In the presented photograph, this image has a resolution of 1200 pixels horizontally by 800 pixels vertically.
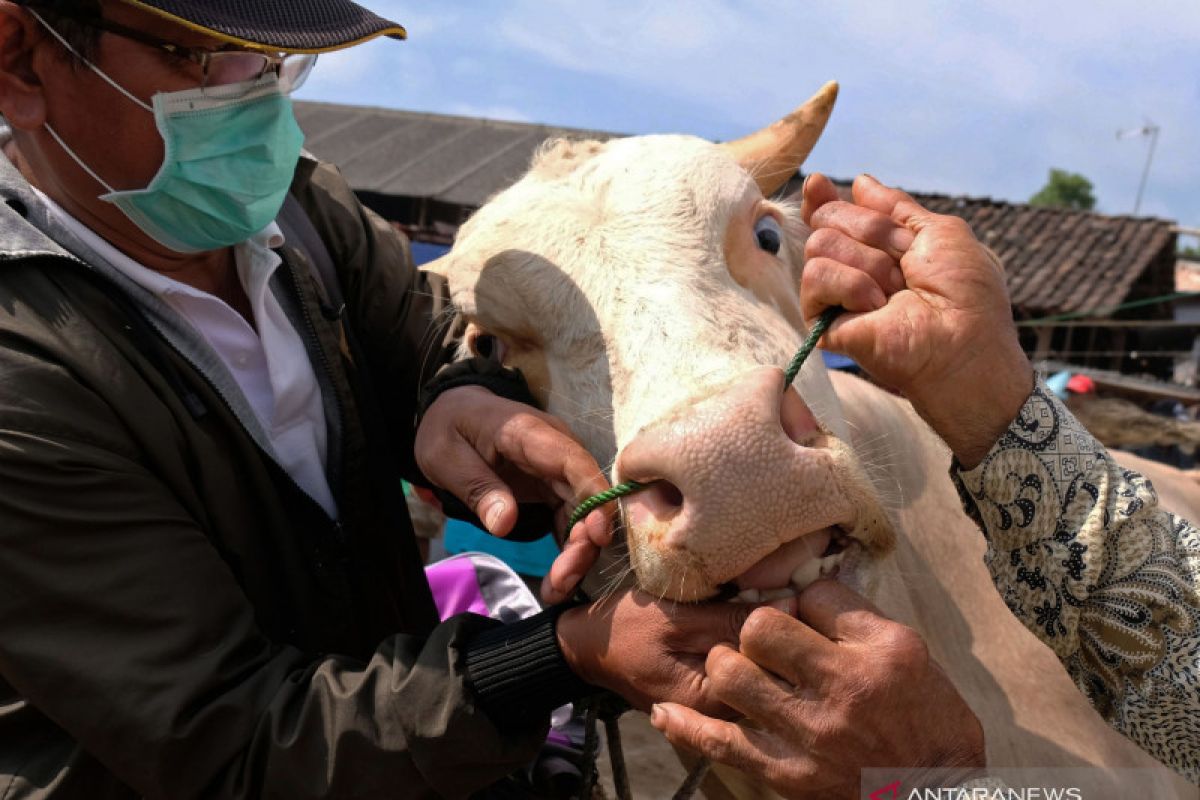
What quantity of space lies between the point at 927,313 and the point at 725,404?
368mm

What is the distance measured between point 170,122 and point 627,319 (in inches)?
44.0

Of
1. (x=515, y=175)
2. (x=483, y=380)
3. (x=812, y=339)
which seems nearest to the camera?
(x=812, y=339)

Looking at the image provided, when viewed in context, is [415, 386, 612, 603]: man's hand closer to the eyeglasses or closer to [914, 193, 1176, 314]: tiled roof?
the eyeglasses

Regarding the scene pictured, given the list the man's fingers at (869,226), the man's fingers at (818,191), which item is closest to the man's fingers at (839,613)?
the man's fingers at (869,226)

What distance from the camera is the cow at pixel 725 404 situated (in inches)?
60.6

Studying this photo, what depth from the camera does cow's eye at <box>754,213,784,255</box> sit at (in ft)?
7.95

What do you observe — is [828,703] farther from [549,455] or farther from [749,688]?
[549,455]

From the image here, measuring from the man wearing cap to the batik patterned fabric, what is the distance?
1.84 ft

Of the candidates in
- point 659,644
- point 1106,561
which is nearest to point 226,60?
point 659,644

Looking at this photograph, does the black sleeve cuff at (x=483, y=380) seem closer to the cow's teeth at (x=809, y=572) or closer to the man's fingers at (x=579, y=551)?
the man's fingers at (x=579, y=551)

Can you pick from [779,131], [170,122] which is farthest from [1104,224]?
[170,122]

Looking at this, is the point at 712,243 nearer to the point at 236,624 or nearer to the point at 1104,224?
the point at 236,624

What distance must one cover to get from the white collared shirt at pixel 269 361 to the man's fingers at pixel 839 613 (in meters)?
1.22

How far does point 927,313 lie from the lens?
162 centimetres
